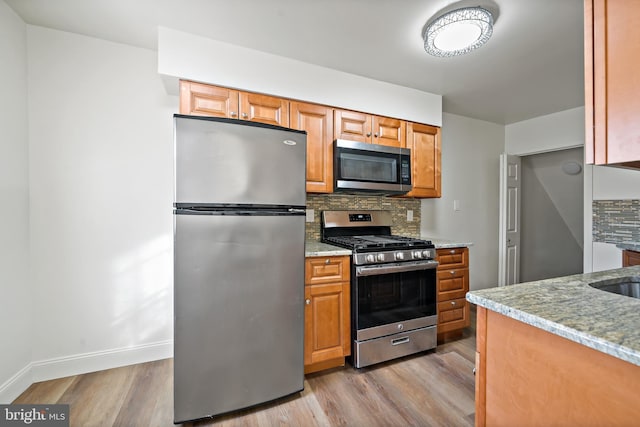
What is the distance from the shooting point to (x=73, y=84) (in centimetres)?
197

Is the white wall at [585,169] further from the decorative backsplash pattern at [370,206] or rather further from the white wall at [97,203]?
the white wall at [97,203]

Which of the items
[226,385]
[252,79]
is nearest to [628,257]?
[226,385]

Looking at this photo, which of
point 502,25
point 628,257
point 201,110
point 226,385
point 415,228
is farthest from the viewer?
point 415,228

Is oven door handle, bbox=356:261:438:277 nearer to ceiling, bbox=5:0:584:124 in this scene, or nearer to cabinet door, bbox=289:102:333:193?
cabinet door, bbox=289:102:333:193

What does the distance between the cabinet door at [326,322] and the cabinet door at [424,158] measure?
131cm

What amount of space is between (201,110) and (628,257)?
11.9 ft

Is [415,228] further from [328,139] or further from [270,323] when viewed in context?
[270,323]

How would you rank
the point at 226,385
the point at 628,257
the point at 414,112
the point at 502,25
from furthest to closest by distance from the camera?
the point at 414,112 < the point at 628,257 < the point at 502,25 < the point at 226,385

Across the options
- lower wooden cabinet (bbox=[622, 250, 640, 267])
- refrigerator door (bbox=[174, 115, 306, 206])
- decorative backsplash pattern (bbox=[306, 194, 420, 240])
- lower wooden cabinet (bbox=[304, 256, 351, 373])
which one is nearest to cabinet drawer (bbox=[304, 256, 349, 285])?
lower wooden cabinet (bbox=[304, 256, 351, 373])

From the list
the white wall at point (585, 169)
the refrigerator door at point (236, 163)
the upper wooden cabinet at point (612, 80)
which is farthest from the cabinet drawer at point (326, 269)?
the white wall at point (585, 169)

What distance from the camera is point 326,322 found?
77.9 inches

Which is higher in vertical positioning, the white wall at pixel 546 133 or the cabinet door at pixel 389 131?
the white wall at pixel 546 133

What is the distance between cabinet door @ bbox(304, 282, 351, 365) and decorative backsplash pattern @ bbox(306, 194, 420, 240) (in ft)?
2.24

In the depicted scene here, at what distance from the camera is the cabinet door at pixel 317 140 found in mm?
2224
